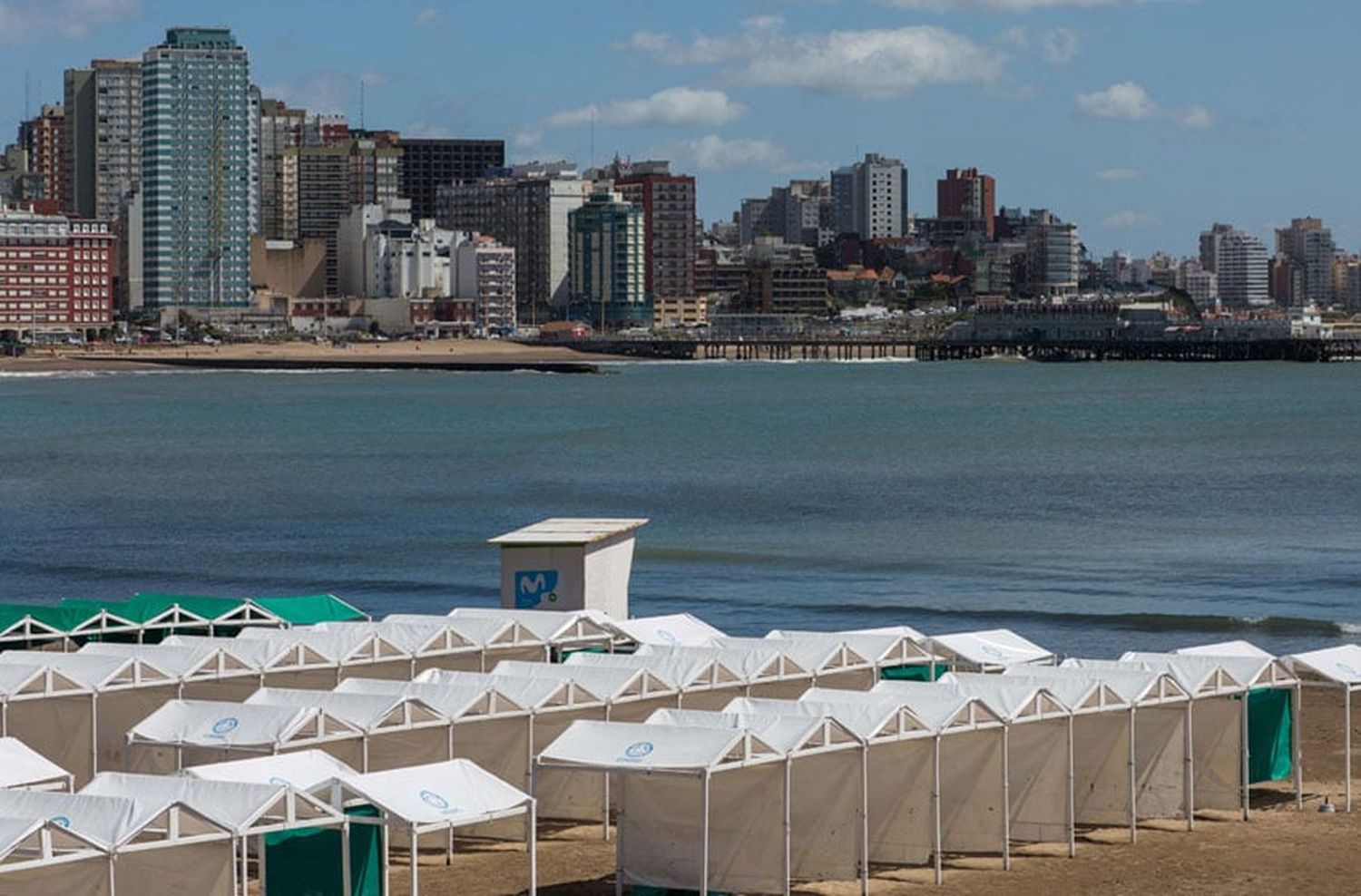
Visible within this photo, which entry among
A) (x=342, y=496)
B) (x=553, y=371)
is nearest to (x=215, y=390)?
(x=553, y=371)

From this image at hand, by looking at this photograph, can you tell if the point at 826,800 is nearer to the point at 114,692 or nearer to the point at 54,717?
the point at 114,692

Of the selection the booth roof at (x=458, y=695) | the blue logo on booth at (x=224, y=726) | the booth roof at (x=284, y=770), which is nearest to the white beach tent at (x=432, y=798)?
the booth roof at (x=284, y=770)

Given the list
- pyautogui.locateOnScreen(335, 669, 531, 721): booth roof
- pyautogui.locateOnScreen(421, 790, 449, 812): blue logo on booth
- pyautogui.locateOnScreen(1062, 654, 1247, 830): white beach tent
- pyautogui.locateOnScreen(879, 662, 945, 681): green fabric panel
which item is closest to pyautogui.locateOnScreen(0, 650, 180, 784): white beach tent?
pyautogui.locateOnScreen(335, 669, 531, 721): booth roof

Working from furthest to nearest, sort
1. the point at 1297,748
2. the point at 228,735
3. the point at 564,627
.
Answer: the point at 564,627, the point at 1297,748, the point at 228,735

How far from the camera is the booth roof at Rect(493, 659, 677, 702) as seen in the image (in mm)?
19453

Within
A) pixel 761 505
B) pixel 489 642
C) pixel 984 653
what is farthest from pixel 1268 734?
pixel 761 505

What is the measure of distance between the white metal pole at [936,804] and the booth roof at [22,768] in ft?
18.6

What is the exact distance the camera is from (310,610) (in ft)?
87.9

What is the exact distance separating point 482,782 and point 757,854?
1.82 m

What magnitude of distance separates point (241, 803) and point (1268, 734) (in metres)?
9.14

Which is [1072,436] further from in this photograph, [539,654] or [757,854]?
[757,854]

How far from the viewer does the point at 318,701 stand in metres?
18.6

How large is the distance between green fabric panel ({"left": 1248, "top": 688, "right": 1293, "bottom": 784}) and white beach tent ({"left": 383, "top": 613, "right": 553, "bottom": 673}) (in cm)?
624

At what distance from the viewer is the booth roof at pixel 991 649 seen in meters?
22.7
